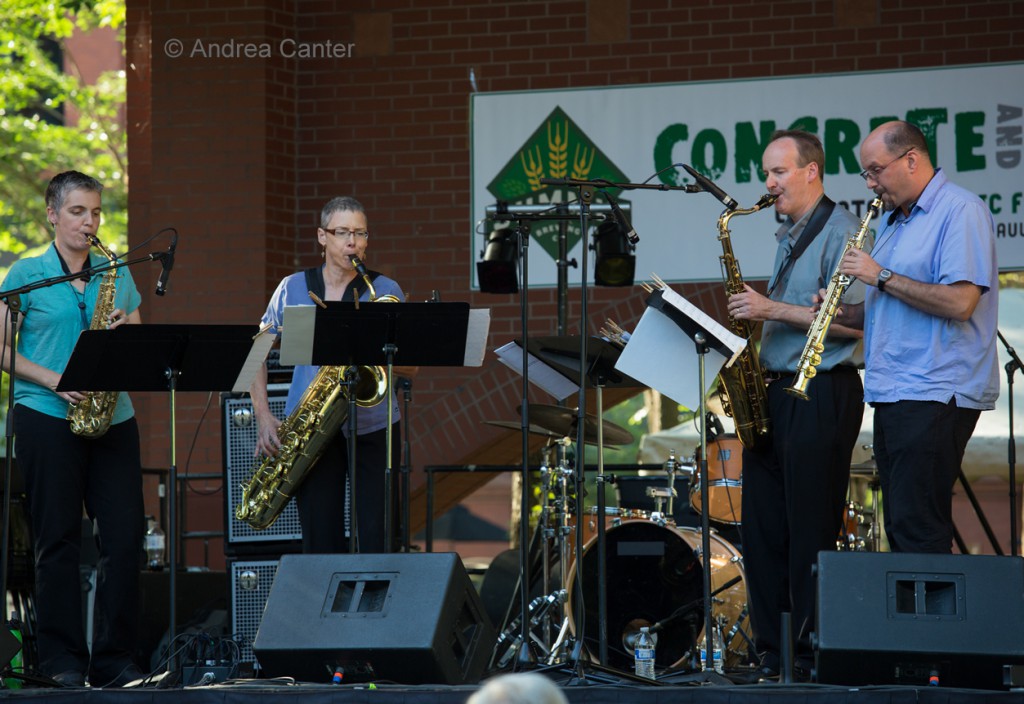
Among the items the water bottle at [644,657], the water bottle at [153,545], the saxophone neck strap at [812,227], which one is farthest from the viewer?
the water bottle at [153,545]

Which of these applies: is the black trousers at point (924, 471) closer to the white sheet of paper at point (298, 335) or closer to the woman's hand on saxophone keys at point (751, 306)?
the woman's hand on saxophone keys at point (751, 306)

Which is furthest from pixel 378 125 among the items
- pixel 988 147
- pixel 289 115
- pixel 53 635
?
pixel 53 635

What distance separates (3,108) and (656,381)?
1388cm

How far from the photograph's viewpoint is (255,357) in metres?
5.69

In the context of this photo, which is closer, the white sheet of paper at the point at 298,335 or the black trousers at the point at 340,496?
the white sheet of paper at the point at 298,335

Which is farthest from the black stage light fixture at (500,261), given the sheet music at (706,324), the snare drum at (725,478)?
the sheet music at (706,324)

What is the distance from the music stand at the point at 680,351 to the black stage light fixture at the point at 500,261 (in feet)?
9.45

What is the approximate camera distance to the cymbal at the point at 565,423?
270 inches

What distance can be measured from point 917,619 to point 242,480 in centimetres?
391

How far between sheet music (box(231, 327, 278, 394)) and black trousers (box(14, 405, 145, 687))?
0.63 meters

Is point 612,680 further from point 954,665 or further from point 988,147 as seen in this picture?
point 988,147

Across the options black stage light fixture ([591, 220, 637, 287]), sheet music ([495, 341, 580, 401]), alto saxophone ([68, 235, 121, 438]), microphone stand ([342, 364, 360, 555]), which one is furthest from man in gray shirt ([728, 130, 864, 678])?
alto saxophone ([68, 235, 121, 438])

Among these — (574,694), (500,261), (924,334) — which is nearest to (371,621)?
(574,694)

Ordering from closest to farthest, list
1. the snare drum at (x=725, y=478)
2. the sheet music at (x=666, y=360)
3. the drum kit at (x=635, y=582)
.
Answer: the sheet music at (x=666, y=360) → the drum kit at (x=635, y=582) → the snare drum at (x=725, y=478)
